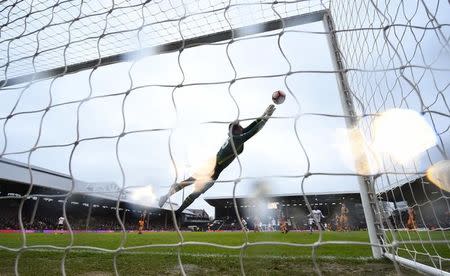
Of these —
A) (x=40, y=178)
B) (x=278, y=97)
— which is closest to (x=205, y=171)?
(x=278, y=97)

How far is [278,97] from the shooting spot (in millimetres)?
3340

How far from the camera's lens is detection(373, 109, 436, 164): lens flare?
1977 mm

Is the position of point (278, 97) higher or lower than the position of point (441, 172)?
higher

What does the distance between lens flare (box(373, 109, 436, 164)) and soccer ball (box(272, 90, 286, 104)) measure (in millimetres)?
1029

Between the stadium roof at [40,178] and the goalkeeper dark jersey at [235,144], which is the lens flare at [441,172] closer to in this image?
the goalkeeper dark jersey at [235,144]

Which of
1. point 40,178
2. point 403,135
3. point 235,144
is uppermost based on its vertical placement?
point 40,178

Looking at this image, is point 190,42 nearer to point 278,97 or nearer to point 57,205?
point 278,97

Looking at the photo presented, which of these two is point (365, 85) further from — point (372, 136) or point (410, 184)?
point (410, 184)

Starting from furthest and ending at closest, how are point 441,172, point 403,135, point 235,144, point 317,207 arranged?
point 317,207 < point 235,144 < point 403,135 < point 441,172

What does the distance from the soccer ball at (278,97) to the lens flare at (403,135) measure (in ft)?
3.38

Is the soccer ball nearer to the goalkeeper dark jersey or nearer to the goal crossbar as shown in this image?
the goalkeeper dark jersey

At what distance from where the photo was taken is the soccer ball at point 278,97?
131 inches

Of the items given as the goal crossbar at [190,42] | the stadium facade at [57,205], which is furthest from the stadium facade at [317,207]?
the goal crossbar at [190,42]

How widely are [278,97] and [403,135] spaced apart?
134 cm
